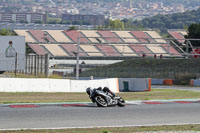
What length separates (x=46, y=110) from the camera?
1630 cm

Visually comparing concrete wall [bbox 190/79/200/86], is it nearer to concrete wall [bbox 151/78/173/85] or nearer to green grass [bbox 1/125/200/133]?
concrete wall [bbox 151/78/173/85]

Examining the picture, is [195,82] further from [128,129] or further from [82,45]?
[82,45]

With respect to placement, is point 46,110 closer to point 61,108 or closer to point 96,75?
point 61,108

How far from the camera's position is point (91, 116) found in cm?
1518

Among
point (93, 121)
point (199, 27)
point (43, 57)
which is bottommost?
point (93, 121)

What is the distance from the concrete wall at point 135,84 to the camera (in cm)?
3253

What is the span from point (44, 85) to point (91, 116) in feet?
34.7

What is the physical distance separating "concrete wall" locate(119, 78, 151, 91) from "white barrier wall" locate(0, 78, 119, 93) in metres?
4.17

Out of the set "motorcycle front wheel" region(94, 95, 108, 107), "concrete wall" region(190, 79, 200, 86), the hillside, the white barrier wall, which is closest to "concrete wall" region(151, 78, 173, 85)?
the hillside

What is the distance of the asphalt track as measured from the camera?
13.4m

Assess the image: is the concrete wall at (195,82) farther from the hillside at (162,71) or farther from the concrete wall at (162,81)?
the concrete wall at (162,81)

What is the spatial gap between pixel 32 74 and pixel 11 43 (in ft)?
31.1

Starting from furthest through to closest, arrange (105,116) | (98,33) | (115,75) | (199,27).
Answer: (98,33) < (199,27) < (115,75) < (105,116)

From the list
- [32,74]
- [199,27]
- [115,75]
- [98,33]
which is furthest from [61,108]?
[98,33]
